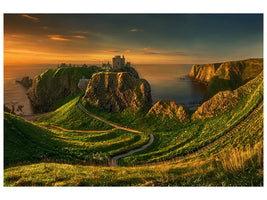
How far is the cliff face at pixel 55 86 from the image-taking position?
306 feet

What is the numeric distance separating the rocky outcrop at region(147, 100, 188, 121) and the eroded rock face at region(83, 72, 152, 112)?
680 centimetres

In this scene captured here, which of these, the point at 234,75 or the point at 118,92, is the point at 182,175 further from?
the point at 234,75

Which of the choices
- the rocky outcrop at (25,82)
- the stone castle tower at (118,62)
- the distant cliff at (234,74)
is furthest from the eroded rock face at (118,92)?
the rocky outcrop at (25,82)

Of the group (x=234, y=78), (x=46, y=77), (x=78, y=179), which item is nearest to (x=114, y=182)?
(x=78, y=179)

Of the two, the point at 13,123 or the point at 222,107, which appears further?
the point at 222,107

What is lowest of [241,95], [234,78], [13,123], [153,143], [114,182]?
[153,143]

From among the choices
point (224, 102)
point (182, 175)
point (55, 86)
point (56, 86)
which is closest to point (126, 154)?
point (182, 175)

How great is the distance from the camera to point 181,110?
123 ft

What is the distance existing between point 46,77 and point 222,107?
106 m

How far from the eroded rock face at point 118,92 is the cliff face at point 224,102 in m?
18.8

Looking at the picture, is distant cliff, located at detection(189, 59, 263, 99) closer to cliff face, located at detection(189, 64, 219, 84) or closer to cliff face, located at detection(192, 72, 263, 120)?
cliff face, located at detection(189, 64, 219, 84)

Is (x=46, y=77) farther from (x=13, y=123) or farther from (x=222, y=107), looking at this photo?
(x=222, y=107)

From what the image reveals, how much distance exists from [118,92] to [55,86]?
64.8 meters

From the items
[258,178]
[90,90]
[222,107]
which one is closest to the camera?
[258,178]
